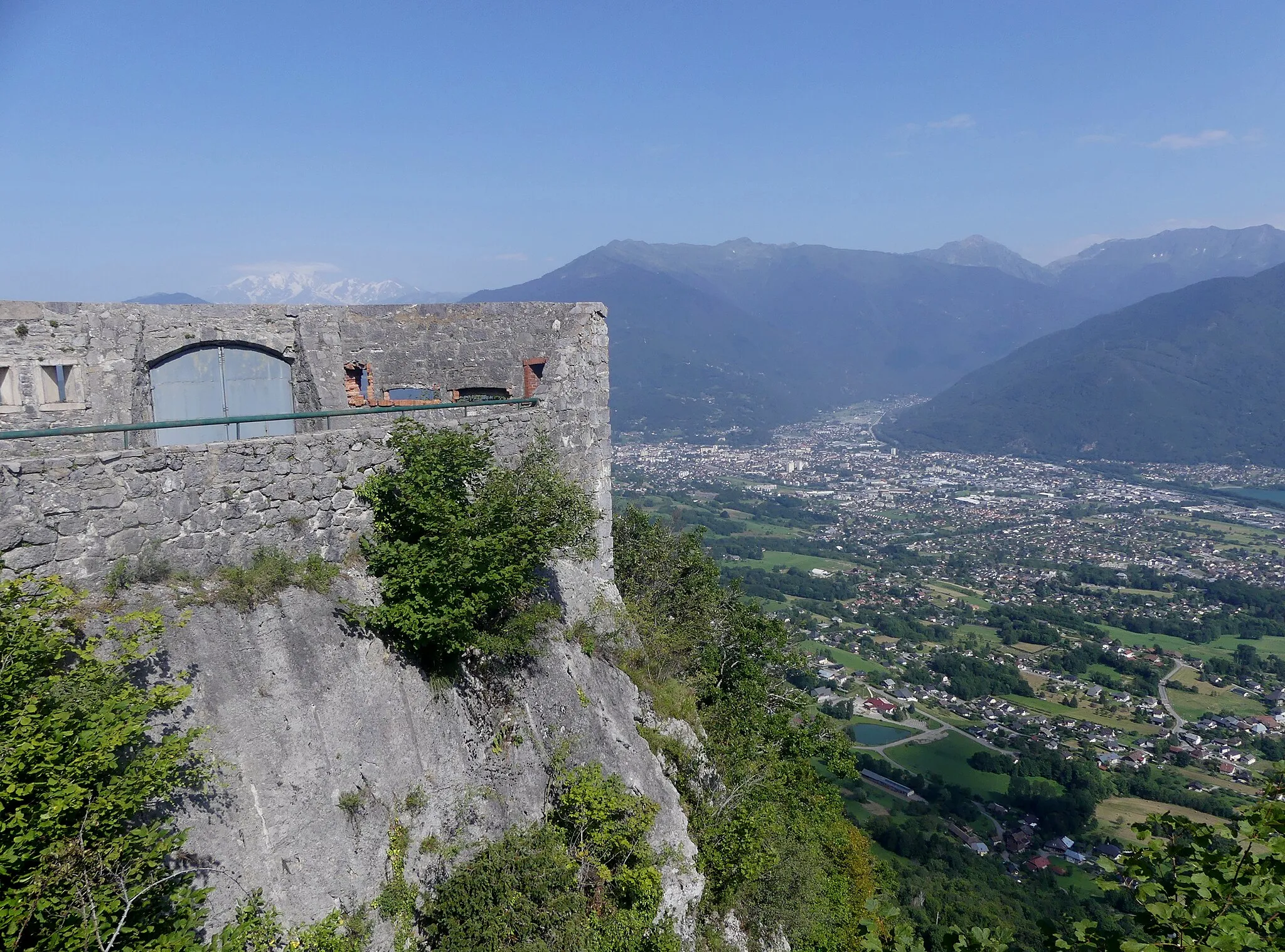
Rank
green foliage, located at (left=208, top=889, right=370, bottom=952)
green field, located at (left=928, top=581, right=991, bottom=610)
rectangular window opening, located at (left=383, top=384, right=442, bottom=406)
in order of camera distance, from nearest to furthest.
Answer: green foliage, located at (left=208, top=889, right=370, bottom=952)
rectangular window opening, located at (left=383, top=384, right=442, bottom=406)
green field, located at (left=928, top=581, right=991, bottom=610)

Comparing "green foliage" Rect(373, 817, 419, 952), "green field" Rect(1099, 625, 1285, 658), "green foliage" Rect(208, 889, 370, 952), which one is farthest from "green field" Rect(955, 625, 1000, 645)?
"green foliage" Rect(208, 889, 370, 952)

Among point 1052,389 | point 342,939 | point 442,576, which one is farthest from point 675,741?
point 1052,389

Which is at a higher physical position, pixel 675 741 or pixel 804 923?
pixel 675 741

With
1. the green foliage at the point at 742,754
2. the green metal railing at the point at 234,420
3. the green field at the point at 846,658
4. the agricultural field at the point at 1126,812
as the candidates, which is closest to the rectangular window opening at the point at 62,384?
the green metal railing at the point at 234,420

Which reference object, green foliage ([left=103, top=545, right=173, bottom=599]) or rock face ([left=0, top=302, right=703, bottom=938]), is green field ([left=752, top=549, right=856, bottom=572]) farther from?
green foliage ([left=103, top=545, right=173, bottom=599])

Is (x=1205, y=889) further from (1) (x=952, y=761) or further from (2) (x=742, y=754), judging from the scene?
(1) (x=952, y=761)

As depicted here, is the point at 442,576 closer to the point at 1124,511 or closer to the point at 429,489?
the point at 429,489
